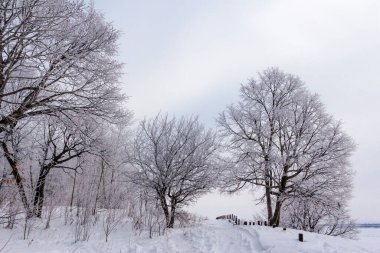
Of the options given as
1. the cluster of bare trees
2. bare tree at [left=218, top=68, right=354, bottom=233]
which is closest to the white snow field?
the cluster of bare trees

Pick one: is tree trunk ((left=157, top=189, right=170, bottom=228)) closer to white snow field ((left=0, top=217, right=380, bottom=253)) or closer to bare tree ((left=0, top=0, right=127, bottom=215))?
white snow field ((left=0, top=217, right=380, bottom=253))

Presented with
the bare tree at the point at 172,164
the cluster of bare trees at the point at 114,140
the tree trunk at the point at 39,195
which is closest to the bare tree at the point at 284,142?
the cluster of bare trees at the point at 114,140

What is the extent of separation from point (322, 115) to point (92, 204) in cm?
1714

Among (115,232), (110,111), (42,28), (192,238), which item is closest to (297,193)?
(192,238)

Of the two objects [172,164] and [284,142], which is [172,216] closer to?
[172,164]

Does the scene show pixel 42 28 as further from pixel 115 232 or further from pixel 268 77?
pixel 268 77

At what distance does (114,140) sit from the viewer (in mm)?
28938

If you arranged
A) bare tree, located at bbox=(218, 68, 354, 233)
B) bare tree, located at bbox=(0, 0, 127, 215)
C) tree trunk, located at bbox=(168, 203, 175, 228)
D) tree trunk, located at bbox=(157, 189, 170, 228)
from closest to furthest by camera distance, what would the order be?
bare tree, located at bbox=(0, 0, 127, 215)
tree trunk, located at bbox=(168, 203, 175, 228)
tree trunk, located at bbox=(157, 189, 170, 228)
bare tree, located at bbox=(218, 68, 354, 233)

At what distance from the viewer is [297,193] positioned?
23266 mm

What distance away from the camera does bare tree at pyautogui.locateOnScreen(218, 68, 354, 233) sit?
23062mm

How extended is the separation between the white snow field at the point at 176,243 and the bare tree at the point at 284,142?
27.6 ft

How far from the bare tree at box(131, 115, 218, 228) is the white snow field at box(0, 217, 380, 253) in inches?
109

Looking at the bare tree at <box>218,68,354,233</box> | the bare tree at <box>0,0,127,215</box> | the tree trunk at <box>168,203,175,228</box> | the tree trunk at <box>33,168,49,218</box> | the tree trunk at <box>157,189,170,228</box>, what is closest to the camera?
the bare tree at <box>0,0,127,215</box>

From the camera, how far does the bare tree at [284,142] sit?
23.1 meters
